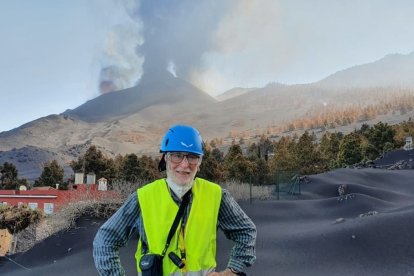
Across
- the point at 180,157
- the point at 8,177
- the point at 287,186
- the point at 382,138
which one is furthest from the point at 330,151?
the point at 180,157

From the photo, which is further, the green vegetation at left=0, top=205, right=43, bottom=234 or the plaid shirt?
the green vegetation at left=0, top=205, right=43, bottom=234

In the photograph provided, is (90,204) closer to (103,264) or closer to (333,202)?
(333,202)

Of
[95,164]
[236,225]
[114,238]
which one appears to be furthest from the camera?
[95,164]

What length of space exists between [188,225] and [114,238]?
41 cm

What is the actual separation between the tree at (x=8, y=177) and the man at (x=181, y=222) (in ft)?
152

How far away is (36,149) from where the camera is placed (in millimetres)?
133125

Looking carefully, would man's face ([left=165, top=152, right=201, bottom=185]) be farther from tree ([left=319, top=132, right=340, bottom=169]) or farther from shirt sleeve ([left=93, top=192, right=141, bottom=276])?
tree ([left=319, top=132, right=340, bottom=169])

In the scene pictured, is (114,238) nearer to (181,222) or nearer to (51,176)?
(181,222)

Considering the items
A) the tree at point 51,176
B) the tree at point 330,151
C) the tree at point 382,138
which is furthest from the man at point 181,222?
the tree at point 51,176

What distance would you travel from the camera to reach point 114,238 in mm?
2596

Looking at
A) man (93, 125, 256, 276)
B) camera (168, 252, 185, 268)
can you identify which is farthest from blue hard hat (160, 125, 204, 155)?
camera (168, 252, 185, 268)

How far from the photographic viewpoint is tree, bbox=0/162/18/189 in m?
45.5

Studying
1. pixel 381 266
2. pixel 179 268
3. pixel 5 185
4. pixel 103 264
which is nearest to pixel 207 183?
pixel 179 268

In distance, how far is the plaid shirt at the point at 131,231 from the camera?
8.38 feet
